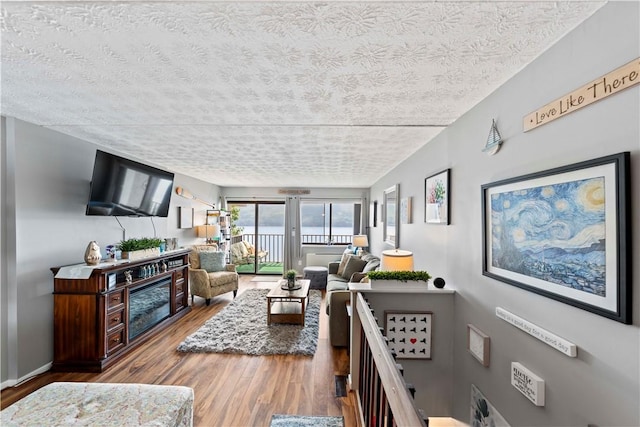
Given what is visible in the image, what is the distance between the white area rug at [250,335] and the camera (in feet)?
10.4

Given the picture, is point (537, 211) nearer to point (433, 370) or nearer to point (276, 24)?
point (276, 24)

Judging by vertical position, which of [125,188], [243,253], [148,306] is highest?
[125,188]

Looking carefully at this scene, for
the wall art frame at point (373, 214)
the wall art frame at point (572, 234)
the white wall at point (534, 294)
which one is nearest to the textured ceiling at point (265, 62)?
the white wall at point (534, 294)

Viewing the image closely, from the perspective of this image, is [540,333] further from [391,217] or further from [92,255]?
[92,255]

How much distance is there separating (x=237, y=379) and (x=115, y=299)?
1.58 meters

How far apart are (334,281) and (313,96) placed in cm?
367

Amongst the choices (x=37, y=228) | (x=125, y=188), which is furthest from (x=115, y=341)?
(x=125, y=188)

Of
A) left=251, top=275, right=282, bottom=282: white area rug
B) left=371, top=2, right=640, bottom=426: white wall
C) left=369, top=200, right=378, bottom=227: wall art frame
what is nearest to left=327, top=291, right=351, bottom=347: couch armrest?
left=371, top=2, right=640, bottom=426: white wall

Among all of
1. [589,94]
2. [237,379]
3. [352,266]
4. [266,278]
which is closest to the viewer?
[589,94]

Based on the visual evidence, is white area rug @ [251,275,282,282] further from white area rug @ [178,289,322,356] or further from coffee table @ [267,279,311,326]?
coffee table @ [267,279,311,326]

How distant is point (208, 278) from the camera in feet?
15.7

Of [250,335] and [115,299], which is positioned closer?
[115,299]

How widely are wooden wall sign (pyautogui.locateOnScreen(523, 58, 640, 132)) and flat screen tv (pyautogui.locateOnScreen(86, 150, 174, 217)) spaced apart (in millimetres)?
3651

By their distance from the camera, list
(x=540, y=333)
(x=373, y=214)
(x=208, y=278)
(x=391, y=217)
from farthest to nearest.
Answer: (x=373, y=214)
(x=208, y=278)
(x=391, y=217)
(x=540, y=333)
